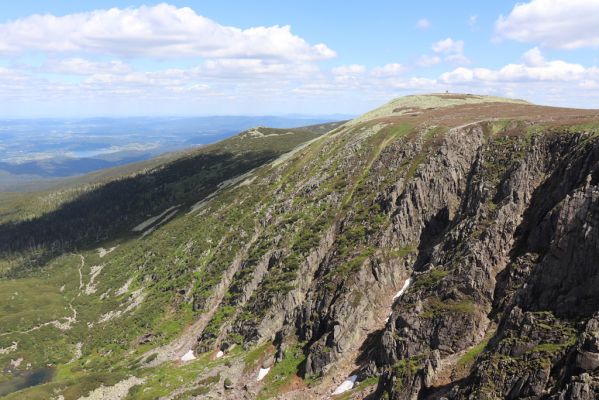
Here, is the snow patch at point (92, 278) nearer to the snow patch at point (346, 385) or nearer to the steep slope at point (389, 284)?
the steep slope at point (389, 284)

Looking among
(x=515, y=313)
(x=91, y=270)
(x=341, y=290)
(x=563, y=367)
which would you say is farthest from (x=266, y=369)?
(x=91, y=270)

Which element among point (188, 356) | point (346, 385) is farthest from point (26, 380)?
point (346, 385)

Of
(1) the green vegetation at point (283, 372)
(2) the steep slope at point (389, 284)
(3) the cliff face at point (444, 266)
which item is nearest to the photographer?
(3) the cliff face at point (444, 266)

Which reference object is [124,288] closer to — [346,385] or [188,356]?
[188,356]

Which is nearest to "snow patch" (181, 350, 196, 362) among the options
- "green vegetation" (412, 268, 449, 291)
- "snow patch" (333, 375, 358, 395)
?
"snow patch" (333, 375, 358, 395)

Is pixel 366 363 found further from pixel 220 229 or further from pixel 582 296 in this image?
pixel 220 229

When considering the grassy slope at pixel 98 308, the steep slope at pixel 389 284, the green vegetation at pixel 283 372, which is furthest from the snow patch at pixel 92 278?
the green vegetation at pixel 283 372

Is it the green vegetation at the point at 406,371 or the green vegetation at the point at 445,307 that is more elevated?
the green vegetation at the point at 445,307
